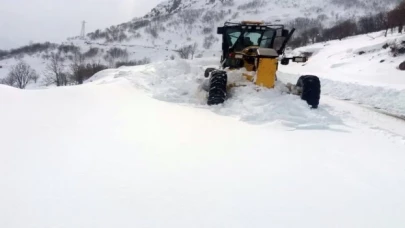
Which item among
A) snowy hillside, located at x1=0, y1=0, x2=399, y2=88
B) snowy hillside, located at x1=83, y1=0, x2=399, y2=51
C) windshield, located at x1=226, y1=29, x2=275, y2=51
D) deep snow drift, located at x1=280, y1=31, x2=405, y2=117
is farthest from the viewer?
snowy hillside, located at x1=83, y1=0, x2=399, y2=51

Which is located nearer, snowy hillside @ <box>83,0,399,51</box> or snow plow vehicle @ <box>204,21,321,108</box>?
snow plow vehicle @ <box>204,21,321,108</box>

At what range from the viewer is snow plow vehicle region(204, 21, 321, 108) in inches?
284

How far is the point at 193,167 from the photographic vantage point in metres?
3.36

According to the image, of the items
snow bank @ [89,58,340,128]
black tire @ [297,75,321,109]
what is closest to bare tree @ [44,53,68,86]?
snow bank @ [89,58,340,128]

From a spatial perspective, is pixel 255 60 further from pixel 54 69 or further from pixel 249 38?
pixel 54 69

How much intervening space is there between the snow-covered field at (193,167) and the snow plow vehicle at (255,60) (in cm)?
90

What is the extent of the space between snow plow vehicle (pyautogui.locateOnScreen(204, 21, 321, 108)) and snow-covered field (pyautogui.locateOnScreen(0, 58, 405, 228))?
0.90 m

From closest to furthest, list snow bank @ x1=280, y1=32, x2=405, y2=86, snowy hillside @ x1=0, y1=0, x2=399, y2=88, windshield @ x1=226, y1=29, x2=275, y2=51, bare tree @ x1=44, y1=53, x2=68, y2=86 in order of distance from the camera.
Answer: windshield @ x1=226, y1=29, x2=275, y2=51, snow bank @ x1=280, y1=32, x2=405, y2=86, bare tree @ x1=44, y1=53, x2=68, y2=86, snowy hillside @ x1=0, y1=0, x2=399, y2=88

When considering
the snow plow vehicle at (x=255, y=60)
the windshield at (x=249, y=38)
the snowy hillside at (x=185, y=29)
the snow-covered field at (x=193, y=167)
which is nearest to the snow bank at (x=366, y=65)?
the windshield at (x=249, y=38)

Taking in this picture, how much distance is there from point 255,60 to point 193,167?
521 centimetres

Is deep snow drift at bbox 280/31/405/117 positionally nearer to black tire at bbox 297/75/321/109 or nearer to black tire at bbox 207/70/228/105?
black tire at bbox 297/75/321/109

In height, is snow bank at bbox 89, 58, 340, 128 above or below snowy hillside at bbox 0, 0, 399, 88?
below

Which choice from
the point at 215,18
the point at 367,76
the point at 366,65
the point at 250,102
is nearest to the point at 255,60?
the point at 250,102

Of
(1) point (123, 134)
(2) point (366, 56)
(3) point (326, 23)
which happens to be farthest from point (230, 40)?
(3) point (326, 23)
